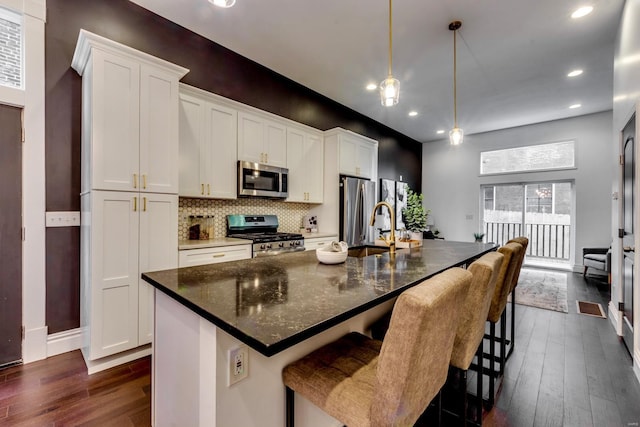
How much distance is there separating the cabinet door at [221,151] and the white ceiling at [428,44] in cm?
92

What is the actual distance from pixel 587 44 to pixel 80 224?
18.9ft

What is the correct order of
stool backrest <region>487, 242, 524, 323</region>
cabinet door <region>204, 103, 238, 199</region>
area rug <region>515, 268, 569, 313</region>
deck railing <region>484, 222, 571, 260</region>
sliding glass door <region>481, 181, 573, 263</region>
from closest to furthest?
stool backrest <region>487, 242, 524, 323</region> < cabinet door <region>204, 103, 238, 199</region> < area rug <region>515, 268, 569, 313</region> < sliding glass door <region>481, 181, 573, 263</region> < deck railing <region>484, 222, 571, 260</region>

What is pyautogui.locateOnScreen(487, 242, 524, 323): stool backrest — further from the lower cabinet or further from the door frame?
the door frame

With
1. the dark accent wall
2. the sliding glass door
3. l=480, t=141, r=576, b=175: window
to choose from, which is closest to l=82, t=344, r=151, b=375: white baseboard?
the dark accent wall

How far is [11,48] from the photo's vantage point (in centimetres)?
225

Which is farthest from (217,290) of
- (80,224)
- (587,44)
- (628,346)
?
(587,44)

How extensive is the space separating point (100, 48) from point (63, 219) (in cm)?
144

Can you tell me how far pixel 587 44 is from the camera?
3.30m

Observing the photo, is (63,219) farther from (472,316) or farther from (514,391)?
(514,391)

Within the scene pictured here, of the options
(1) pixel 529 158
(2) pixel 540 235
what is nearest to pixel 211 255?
(1) pixel 529 158

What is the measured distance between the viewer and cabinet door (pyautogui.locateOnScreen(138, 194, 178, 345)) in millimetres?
2324

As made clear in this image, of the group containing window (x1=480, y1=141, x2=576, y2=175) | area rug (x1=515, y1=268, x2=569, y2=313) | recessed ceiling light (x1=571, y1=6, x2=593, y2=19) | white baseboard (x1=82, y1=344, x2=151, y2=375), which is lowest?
area rug (x1=515, y1=268, x2=569, y2=313)

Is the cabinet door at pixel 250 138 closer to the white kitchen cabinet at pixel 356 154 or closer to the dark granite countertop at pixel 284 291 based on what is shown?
the white kitchen cabinet at pixel 356 154

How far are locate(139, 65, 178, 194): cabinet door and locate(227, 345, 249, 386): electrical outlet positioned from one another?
1.95 metres
